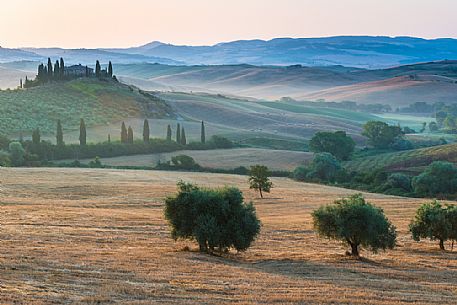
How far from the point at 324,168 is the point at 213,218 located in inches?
2592

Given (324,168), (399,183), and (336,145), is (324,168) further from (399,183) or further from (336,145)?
(336,145)

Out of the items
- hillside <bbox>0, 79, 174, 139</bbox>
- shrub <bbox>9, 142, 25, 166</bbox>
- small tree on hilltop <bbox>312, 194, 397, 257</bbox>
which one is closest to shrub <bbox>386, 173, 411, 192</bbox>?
small tree on hilltop <bbox>312, 194, 397, 257</bbox>

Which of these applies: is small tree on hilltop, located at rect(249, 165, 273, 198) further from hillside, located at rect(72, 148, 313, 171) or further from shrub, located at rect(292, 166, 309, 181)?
hillside, located at rect(72, 148, 313, 171)

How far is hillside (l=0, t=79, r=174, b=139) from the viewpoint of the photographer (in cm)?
15175

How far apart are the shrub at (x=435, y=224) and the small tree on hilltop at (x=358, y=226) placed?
5.19m

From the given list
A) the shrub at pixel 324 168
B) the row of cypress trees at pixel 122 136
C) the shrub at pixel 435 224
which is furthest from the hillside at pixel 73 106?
the shrub at pixel 435 224

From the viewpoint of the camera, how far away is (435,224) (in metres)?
48.6

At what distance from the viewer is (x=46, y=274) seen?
3086 cm

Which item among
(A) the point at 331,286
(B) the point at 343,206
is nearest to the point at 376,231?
(B) the point at 343,206

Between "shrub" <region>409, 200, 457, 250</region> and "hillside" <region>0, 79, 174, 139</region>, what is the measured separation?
10351cm

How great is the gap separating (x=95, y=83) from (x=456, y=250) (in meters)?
149

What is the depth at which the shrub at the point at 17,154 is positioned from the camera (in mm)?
108125

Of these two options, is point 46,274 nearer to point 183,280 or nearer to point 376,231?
point 183,280

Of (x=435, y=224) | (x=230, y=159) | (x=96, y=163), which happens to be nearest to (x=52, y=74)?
(x=96, y=163)
